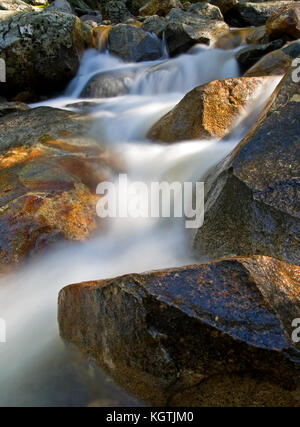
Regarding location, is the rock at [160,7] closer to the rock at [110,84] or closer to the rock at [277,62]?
the rock at [110,84]

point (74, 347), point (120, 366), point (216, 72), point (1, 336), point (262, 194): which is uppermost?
point (216, 72)

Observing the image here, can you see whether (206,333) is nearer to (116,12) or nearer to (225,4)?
(225,4)

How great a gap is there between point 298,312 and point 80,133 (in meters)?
4.33

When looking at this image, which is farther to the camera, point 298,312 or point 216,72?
point 216,72

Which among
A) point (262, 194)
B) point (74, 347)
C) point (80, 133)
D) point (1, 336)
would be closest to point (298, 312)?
point (262, 194)

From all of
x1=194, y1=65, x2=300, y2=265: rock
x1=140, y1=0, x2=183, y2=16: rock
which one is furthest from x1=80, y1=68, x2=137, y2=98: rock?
x1=140, y1=0, x2=183, y2=16: rock

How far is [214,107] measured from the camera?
189 inches

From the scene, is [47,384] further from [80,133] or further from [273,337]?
[80,133]

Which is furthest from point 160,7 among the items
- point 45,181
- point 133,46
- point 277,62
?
point 45,181

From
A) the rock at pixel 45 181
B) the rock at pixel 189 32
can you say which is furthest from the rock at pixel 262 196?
the rock at pixel 189 32

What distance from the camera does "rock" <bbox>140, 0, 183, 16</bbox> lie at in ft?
50.9

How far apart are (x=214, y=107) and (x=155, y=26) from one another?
821cm

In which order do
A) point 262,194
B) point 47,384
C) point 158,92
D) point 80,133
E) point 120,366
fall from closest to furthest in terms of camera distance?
point 120,366 → point 47,384 → point 262,194 → point 80,133 → point 158,92

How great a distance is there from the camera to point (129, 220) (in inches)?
160
